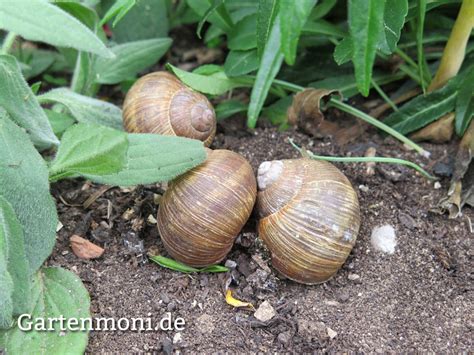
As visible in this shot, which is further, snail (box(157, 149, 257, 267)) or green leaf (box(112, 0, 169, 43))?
green leaf (box(112, 0, 169, 43))

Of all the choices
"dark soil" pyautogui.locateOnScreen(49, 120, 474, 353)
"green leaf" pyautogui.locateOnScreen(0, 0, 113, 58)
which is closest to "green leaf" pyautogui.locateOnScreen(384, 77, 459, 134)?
"dark soil" pyautogui.locateOnScreen(49, 120, 474, 353)

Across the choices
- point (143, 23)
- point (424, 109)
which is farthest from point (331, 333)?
point (143, 23)

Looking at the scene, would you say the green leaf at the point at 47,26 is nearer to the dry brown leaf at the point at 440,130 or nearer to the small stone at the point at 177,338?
the small stone at the point at 177,338

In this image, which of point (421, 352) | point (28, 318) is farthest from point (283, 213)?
point (28, 318)

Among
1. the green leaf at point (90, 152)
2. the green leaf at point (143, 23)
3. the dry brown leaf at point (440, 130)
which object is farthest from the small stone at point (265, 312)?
the green leaf at point (143, 23)

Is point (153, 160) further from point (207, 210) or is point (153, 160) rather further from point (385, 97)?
point (385, 97)

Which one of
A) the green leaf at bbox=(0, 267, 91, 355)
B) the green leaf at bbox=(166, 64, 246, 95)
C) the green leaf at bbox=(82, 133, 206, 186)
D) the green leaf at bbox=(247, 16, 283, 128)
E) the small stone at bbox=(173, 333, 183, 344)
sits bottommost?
the small stone at bbox=(173, 333, 183, 344)

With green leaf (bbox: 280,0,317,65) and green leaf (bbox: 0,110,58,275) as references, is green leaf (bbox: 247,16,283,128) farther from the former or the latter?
green leaf (bbox: 0,110,58,275)
